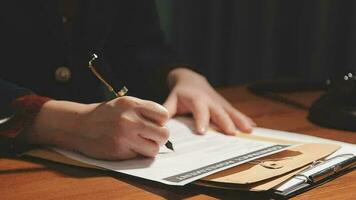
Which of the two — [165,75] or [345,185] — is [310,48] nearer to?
[165,75]

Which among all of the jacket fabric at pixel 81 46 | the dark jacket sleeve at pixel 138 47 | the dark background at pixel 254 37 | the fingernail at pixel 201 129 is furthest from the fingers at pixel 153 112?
the dark background at pixel 254 37

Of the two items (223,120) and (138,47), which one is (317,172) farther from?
(138,47)

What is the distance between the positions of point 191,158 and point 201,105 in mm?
247

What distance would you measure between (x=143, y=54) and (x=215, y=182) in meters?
0.64

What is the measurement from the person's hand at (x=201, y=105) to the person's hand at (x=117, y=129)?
178 millimetres

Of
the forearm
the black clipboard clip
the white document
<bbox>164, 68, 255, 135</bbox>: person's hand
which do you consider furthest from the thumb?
the black clipboard clip

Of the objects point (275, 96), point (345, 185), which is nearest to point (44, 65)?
point (275, 96)

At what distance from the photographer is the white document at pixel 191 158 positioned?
65 centimetres

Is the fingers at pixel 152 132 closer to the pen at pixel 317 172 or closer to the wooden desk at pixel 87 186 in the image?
the wooden desk at pixel 87 186

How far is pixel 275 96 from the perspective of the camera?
1.23m

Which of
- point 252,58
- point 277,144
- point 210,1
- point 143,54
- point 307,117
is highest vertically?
point 210,1

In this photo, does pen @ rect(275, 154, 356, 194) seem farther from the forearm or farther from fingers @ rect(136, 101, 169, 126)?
the forearm

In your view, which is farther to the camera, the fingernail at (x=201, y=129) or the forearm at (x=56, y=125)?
the fingernail at (x=201, y=129)

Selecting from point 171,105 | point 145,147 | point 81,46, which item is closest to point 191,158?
point 145,147
